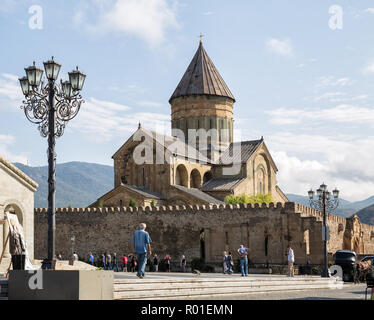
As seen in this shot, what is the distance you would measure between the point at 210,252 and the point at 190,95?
20.4 m

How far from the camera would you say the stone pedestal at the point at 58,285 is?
411 inches

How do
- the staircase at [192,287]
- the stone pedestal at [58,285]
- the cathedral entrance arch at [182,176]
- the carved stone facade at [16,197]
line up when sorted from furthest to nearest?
the cathedral entrance arch at [182,176] < the carved stone facade at [16,197] < the staircase at [192,287] < the stone pedestal at [58,285]

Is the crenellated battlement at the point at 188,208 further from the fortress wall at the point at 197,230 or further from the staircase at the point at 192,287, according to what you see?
the staircase at the point at 192,287

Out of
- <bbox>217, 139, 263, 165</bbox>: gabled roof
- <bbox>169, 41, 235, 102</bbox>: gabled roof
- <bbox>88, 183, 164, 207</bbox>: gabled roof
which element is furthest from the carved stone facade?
<bbox>169, 41, 235, 102</bbox>: gabled roof

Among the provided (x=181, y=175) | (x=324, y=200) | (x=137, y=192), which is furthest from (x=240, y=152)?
(x=324, y=200)

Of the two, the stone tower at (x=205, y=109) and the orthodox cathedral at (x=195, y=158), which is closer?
the orthodox cathedral at (x=195, y=158)

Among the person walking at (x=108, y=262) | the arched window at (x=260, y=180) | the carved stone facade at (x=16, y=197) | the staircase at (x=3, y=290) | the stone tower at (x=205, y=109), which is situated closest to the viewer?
the staircase at (x=3, y=290)

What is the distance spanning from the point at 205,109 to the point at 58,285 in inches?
1643

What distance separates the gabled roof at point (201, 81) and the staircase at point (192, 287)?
3534cm

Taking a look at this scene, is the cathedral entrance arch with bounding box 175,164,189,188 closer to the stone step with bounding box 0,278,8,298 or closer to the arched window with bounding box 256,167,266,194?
the arched window with bounding box 256,167,266,194

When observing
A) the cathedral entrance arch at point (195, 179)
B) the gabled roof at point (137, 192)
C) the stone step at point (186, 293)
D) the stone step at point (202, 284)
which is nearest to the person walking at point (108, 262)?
the gabled roof at point (137, 192)

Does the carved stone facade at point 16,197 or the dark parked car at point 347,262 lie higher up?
the carved stone facade at point 16,197

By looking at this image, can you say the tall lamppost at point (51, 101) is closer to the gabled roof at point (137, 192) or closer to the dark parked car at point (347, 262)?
the dark parked car at point (347, 262)

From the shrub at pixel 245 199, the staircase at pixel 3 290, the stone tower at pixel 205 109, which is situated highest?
the stone tower at pixel 205 109
